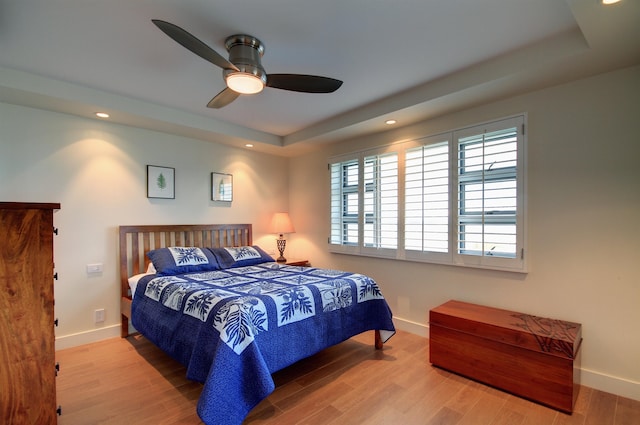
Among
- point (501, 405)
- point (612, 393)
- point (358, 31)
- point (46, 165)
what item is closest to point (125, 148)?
point (46, 165)

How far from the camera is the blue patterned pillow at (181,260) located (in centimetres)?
314

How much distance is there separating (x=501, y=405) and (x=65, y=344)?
379 cm

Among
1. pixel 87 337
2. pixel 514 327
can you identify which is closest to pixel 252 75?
pixel 514 327

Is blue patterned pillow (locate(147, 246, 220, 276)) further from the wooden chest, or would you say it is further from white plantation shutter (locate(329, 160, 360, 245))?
the wooden chest

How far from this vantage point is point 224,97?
94.7 inches

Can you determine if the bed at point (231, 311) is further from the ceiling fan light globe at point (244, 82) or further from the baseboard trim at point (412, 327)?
the ceiling fan light globe at point (244, 82)

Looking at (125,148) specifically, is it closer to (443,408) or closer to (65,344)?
(65,344)

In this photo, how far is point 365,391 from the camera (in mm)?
2309

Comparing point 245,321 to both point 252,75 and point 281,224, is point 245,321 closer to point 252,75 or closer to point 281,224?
point 252,75

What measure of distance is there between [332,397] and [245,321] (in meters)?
0.89

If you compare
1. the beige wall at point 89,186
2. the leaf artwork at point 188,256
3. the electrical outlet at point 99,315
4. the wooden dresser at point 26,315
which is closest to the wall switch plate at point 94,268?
the beige wall at point 89,186

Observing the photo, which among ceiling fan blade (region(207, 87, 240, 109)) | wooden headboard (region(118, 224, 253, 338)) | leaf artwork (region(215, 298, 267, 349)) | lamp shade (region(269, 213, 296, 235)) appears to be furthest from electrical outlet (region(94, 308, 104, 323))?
ceiling fan blade (region(207, 87, 240, 109))

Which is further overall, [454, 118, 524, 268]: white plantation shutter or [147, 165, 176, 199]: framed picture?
[147, 165, 176, 199]: framed picture

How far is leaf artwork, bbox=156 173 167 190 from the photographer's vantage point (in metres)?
3.65
